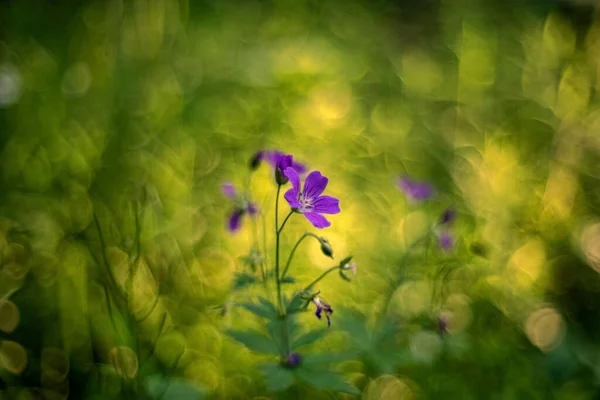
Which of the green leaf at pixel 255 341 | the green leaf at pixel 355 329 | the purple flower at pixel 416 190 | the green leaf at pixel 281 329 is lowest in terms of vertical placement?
the green leaf at pixel 255 341

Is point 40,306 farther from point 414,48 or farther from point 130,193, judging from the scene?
point 414,48

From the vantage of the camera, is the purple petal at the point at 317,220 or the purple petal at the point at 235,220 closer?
the purple petal at the point at 317,220

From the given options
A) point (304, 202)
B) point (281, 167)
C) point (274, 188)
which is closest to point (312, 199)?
point (304, 202)

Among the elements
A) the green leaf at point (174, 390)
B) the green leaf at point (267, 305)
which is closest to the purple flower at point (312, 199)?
the green leaf at point (267, 305)

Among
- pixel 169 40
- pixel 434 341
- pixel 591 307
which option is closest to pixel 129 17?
pixel 169 40

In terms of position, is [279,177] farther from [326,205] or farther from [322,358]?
[322,358]

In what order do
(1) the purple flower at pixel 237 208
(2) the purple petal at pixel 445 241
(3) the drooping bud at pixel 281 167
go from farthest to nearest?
(2) the purple petal at pixel 445 241 < (1) the purple flower at pixel 237 208 < (3) the drooping bud at pixel 281 167

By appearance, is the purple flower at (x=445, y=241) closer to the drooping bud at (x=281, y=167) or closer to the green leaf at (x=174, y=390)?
the drooping bud at (x=281, y=167)

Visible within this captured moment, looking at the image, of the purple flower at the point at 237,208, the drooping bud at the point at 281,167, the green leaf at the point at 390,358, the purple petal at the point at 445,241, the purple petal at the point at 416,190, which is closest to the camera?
the drooping bud at the point at 281,167
